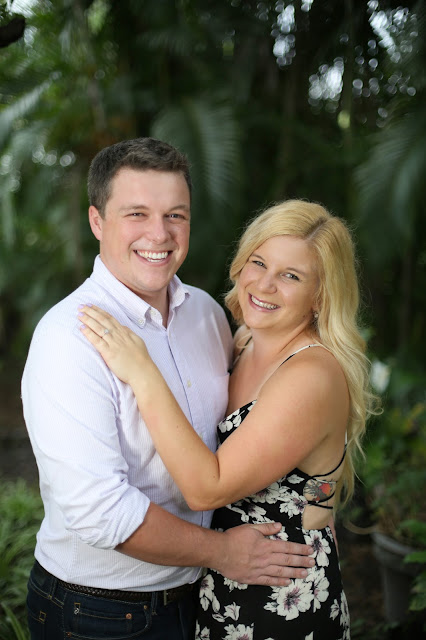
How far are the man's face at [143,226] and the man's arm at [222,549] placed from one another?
71cm

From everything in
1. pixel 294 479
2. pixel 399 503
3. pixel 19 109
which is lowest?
pixel 399 503

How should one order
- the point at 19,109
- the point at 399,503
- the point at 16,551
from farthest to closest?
1. the point at 19,109
2. the point at 399,503
3. the point at 16,551

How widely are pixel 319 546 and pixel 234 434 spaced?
0.51 metres

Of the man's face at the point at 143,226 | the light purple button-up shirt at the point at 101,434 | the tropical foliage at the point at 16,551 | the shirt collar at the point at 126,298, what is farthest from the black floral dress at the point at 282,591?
the tropical foliage at the point at 16,551

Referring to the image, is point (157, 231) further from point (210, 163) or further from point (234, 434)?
point (210, 163)

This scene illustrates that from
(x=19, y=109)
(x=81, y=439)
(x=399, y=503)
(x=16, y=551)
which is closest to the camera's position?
(x=81, y=439)

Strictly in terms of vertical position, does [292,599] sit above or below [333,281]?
below

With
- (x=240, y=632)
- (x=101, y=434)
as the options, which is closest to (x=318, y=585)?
(x=240, y=632)

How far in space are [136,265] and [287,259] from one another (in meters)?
0.51

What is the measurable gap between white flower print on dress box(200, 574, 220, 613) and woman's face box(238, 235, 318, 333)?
2.74ft

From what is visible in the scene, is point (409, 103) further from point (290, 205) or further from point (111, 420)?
point (111, 420)

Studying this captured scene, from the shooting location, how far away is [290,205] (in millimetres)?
2221

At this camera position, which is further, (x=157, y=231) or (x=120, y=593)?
(x=157, y=231)

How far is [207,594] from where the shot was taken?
2.01 metres
